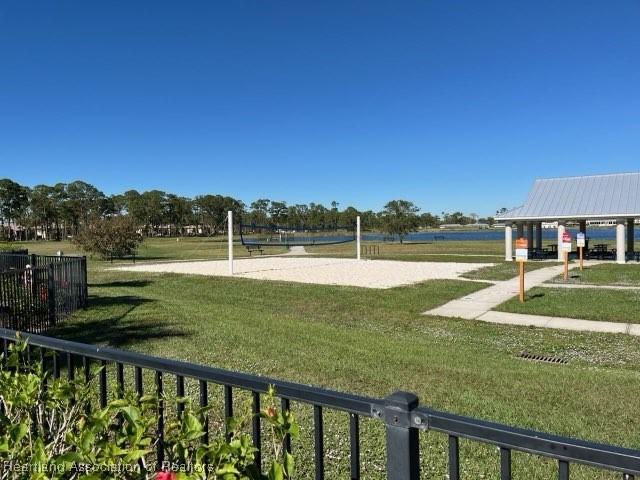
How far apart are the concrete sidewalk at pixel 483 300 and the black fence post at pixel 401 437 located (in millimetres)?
9334

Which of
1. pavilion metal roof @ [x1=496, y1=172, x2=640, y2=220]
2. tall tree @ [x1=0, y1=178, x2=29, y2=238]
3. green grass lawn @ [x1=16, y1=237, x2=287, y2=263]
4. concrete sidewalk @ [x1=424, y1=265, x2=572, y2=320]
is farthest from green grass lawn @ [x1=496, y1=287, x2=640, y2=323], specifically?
tall tree @ [x1=0, y1=178, x2=29, y2=238]

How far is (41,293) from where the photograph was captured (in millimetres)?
9156

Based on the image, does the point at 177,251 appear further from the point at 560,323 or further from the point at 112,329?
the point at 560,323

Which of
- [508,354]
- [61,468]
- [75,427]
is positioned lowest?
[508,354]

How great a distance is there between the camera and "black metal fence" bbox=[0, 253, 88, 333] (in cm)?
829

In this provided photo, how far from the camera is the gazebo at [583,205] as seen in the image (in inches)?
994

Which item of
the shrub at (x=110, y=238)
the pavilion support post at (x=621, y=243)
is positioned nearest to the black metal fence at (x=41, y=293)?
the shrub at (x=110, y=238)

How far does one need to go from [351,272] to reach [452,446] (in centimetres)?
1963

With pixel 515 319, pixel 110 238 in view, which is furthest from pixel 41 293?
pixel 110 238

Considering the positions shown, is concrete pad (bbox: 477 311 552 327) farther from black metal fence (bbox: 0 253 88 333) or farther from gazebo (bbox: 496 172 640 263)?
gazebo (bbox: 496 172 640 263)

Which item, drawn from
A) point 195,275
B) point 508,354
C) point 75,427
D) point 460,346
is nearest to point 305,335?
point 460,346

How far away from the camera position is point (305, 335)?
827 centimetres

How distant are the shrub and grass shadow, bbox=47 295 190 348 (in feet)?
65.8

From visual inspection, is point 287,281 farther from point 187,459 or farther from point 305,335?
point 187,459
